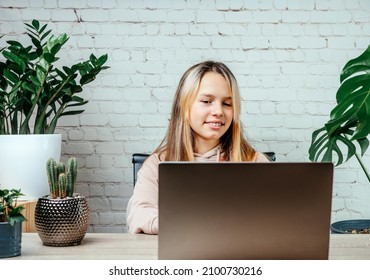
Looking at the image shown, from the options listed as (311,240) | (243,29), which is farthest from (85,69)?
(311,240)

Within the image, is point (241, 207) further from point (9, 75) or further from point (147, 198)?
point (9, 75)

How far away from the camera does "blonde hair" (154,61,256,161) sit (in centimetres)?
212

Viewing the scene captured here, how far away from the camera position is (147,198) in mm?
1951

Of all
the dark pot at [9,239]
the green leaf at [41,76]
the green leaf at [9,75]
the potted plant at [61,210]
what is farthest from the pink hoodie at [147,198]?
the green leaf at [9,75]

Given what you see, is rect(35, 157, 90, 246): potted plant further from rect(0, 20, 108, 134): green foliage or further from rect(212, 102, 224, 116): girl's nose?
rect(0, 20, 108, 134): green foliage

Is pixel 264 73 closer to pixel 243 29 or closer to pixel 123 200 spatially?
pixel 243 29

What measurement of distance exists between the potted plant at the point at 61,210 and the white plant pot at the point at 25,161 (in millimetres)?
938

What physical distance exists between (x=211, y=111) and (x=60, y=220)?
81 centimetres

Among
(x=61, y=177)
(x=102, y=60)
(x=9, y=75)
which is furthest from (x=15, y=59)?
(x=61, y=177)

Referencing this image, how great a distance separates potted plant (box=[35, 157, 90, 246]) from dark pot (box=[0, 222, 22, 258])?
0.32 ft

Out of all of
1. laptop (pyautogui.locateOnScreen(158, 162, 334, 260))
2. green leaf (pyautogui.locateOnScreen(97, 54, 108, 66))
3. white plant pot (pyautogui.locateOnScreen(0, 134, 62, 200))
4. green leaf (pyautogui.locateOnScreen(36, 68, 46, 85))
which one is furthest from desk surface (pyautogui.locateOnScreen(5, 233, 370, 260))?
green leaf (pyautogui.locateOnScreen(97, 54, 108, 66))
